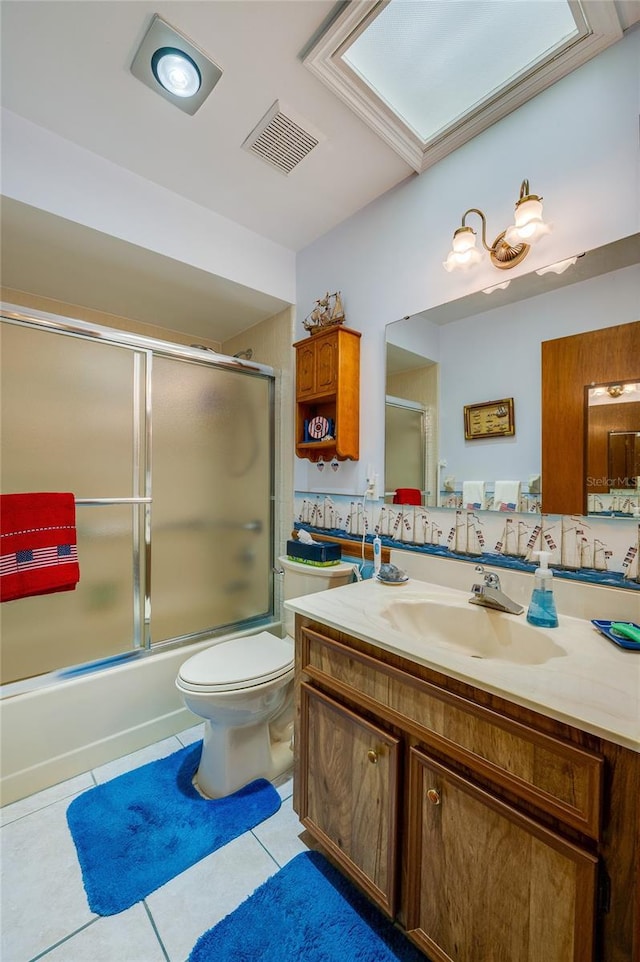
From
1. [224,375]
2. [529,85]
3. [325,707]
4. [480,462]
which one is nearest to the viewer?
[325,707]

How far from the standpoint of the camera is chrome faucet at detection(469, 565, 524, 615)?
3.77 feet

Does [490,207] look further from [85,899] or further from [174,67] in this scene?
[85,899]

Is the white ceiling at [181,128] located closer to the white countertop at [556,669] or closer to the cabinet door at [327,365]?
the cabinet door at [327,365]

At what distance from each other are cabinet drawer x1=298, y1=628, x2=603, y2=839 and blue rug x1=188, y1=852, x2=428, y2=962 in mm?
598

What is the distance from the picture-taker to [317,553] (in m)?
1.77

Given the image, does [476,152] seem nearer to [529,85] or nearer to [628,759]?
[529,85]

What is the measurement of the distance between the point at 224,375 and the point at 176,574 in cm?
112

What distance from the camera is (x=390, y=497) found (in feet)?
5.64

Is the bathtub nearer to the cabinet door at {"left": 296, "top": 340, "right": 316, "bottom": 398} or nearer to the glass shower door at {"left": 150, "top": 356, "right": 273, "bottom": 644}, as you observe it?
the glass shower door at {"left": 150, "top": 356, "right": 273, "bottom": 644}

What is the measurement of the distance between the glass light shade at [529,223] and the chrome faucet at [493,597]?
109 centimetres

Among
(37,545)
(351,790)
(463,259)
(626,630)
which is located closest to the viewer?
(626,630)

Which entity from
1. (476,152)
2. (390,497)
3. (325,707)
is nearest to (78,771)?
(325,707)

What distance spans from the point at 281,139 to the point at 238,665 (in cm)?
210

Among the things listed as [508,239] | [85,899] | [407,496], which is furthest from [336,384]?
[85,899]
